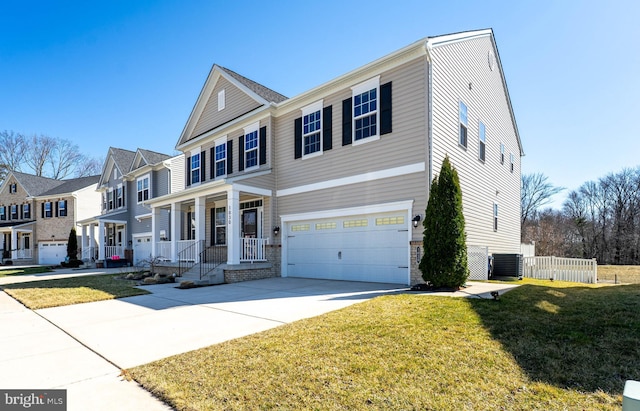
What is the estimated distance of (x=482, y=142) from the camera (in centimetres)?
1401

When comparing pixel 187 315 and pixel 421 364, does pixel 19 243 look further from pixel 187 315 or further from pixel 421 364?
pixel 421 364

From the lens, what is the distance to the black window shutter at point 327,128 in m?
12.4

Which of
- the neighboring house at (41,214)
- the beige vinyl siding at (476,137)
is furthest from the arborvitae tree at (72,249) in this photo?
the beige vinyl siding at (476,137)

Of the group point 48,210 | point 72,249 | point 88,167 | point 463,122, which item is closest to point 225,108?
point 463,122

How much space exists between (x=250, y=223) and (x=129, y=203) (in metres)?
15.1

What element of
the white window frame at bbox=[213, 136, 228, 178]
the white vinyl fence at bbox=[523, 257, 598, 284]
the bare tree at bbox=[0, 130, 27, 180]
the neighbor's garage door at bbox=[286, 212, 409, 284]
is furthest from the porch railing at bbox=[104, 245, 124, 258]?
the bare tree at bbox=[0, 130, 27, 180]

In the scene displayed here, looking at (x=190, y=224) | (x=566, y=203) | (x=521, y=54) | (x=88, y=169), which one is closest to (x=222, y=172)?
(x=190, y=224)

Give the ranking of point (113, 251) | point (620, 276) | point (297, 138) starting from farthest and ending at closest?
point (113, 251)
point (620, 276)
point (297, 138)

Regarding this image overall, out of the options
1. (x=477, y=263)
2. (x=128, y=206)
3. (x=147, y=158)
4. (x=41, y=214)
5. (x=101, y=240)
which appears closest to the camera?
(x=477, y=263)

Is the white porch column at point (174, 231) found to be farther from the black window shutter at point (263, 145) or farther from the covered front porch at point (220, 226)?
the black window shutter at point (263, 145)

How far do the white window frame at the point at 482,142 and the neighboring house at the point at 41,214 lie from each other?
3079cm

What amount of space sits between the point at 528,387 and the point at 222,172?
14995mm

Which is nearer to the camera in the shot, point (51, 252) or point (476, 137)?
point (476, 137)

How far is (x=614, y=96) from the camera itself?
16.2 m
